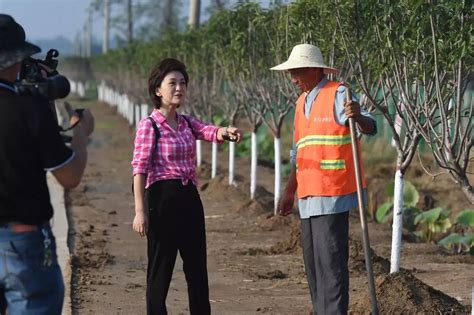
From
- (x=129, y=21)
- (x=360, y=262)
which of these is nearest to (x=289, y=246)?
(x=360, y=262)

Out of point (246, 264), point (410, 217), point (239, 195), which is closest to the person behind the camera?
point (246, 264)

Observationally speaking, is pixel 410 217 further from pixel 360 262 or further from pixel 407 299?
pixel 407 299

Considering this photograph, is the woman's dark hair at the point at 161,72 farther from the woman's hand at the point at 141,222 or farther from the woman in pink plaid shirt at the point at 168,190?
the woman's hand at the point at 141,222

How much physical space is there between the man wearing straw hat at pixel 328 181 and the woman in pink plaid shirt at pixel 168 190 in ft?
1.56

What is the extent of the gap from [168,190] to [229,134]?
46 centimetres

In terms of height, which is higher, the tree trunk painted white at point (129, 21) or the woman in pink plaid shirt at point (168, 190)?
the tree trunk painted white at point (129, 21)

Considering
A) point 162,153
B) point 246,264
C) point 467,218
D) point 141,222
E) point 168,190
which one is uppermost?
point 162,153

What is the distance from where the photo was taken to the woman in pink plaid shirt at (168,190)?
6.72 metres

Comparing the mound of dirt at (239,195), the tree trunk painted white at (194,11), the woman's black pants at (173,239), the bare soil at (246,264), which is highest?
the tree trunk painted white at (194,11)

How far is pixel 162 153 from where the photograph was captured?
6730 millimetres

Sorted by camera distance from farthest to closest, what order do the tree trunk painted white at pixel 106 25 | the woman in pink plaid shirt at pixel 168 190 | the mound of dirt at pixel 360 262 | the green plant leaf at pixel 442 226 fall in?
1. the tree trunk painted white at pixel 106 25
2. the green plant leaf at pixel 442 226
3. the mound of dirt at pixel 360 262
4. the woman in pink plaid shirt at pixel 168 190

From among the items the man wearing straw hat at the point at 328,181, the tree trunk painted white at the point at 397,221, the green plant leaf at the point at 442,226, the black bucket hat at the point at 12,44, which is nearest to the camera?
the black bucket hat at the point at 12,44

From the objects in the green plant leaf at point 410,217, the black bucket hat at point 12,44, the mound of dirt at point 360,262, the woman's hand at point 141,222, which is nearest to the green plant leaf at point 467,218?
the green plant leaf at point 410,217

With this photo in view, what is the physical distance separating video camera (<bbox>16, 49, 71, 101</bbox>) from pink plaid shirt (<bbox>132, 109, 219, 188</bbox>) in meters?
1.59
